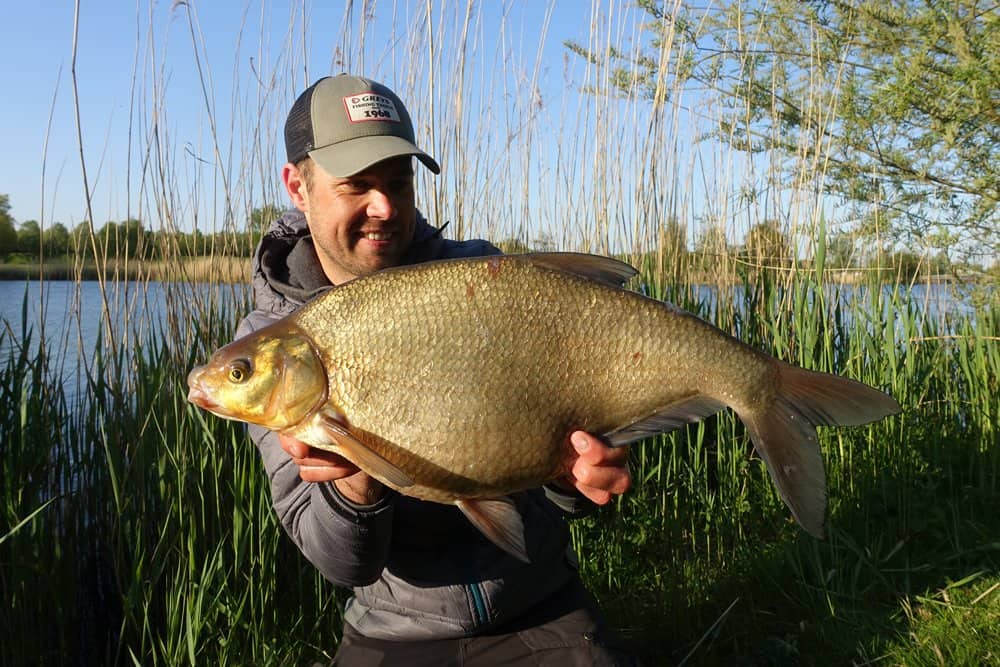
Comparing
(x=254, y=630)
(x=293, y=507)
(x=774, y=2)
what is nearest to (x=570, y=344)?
(x=293, y=507)

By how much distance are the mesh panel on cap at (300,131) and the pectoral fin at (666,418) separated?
3.19 ft

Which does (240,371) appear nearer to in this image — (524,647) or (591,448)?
(591,448)

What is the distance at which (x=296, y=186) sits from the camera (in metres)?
1.92

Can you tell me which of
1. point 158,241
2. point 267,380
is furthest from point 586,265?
point 158,241

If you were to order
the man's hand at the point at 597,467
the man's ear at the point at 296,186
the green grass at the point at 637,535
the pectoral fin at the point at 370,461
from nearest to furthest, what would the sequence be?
the pectoral fin at the point at 370,461, the man's hand at the point at 597,467, the man's ear at the point at 296,186, the green grass at the point at 637,535

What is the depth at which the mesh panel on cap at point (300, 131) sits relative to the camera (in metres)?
1.78

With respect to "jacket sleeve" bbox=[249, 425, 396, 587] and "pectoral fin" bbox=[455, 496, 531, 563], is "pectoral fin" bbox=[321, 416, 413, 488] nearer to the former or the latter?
"pectoral fin" bbox=[455, 496, 531, 563]

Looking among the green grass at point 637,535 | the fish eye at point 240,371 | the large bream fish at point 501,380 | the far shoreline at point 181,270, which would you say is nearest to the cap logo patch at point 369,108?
the large bream fish at point 501,380

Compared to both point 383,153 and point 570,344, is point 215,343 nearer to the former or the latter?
point 383,153

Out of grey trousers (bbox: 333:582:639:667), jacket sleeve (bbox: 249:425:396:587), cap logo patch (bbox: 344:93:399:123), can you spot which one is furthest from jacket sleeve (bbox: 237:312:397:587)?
cap logo patch (bbox: 344:93:399:123)

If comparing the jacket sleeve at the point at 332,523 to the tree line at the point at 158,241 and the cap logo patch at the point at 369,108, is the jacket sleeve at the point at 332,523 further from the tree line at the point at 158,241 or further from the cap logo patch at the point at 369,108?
the tree line at the point at 158,241

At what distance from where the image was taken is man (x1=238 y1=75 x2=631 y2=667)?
1.63m

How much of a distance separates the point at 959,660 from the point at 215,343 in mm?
2432

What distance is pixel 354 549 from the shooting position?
4.83 feet
